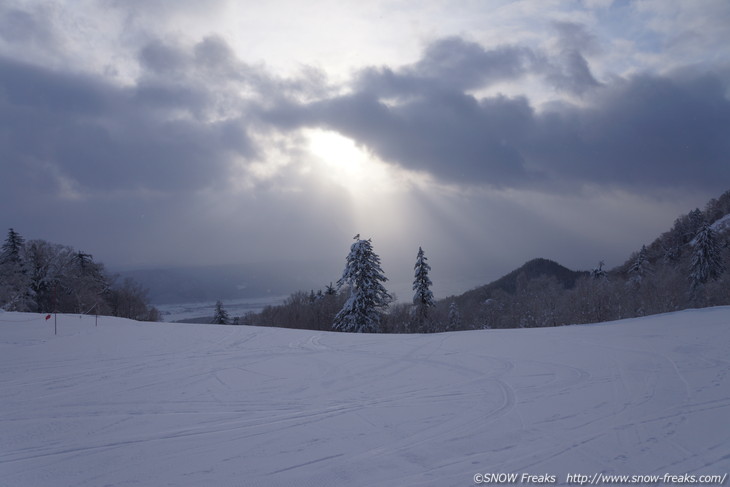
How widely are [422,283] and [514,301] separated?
28329 mm

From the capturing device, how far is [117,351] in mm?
11922

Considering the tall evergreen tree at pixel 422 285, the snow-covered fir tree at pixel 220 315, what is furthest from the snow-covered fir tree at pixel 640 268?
the snow-covered fir tree at pixel 220 315

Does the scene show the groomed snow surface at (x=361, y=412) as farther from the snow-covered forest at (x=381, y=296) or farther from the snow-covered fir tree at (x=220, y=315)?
the snow-covered fir tree at (x=220, y=315)

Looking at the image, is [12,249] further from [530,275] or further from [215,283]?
[530,275]

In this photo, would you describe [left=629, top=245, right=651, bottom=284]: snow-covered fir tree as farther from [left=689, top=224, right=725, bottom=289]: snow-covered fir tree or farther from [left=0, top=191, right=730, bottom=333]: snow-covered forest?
[left=689, top=224, right=725, bottom=289]: snow-covered fir tree

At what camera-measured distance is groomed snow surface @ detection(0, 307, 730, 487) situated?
473 cm

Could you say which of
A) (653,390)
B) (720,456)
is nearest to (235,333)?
(653,390)

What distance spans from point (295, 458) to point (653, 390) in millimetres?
6398

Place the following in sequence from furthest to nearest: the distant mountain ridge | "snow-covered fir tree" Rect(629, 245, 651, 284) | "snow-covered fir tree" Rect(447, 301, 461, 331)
Result: the distant mountain ridge, "snow-covered fir tree" Rect(629, 245, 651, 284), "snow-covered fir tree" Rect(447, 301, 461, 331)

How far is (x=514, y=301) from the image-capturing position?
54438 mm

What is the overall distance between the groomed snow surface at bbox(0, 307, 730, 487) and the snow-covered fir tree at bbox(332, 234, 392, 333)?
16.1 meters

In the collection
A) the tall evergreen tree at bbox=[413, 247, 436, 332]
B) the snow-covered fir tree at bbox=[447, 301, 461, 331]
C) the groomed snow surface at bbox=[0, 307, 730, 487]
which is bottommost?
the snow-covered fir tree at bbox=[447, 301, 461, 331]

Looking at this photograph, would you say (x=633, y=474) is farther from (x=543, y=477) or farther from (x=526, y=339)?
(x=526, y=339)

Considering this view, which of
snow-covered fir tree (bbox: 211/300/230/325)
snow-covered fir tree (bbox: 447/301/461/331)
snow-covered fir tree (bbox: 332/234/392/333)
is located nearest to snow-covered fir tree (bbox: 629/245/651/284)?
snow-covered fir tree (bbox: 447/301/461/331)
